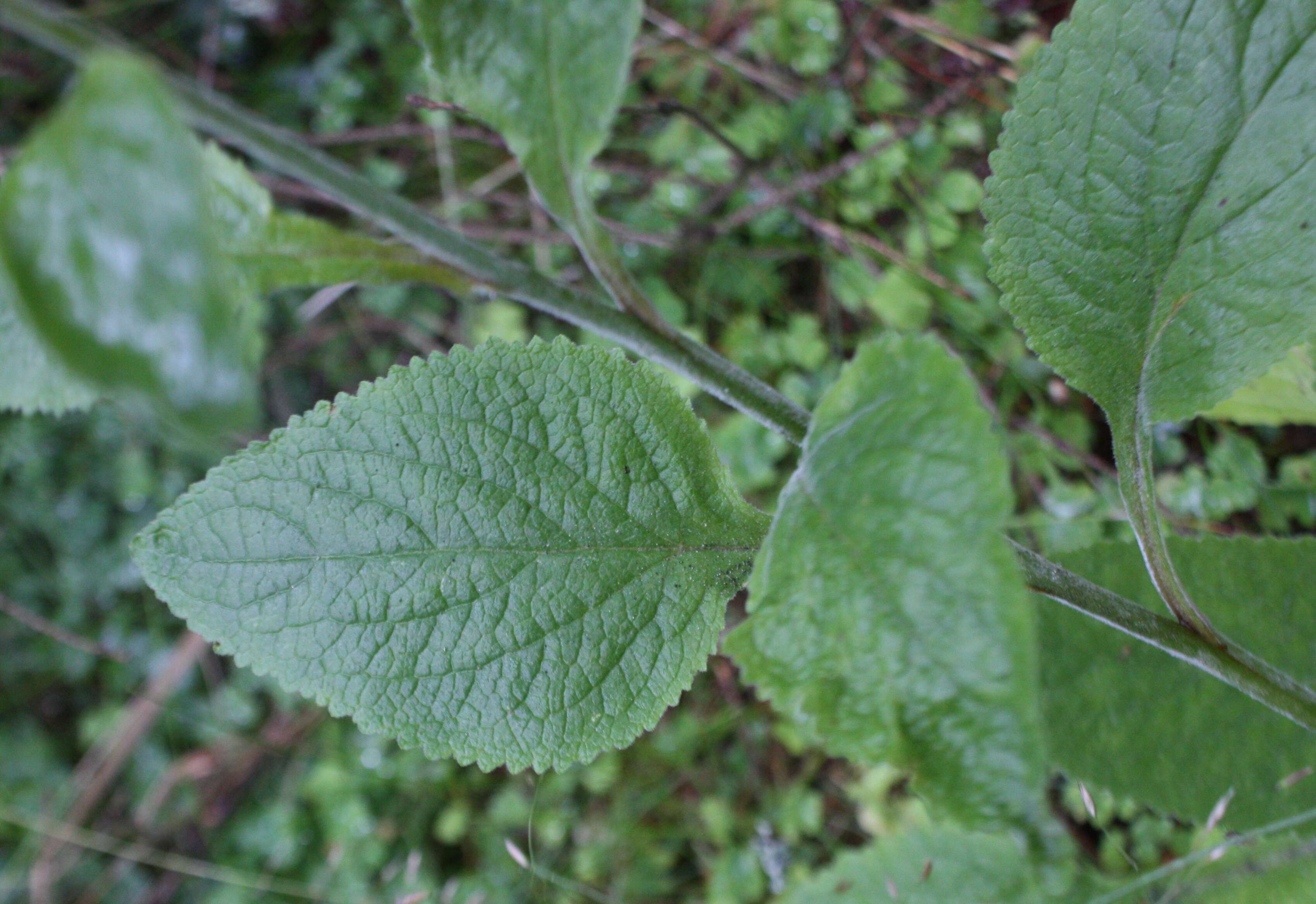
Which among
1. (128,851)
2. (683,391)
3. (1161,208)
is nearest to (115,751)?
(128,851)

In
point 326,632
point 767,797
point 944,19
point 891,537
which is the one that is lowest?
point 767,797

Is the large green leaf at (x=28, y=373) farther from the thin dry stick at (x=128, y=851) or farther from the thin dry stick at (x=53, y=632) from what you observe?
the thin dry stick at (x=128, y=851)

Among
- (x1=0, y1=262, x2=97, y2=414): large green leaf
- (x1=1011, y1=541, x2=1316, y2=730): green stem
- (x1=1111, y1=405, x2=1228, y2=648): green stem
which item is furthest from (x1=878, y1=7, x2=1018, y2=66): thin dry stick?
(x1=0, y1=262, x2=97, y2=414): large green leaf

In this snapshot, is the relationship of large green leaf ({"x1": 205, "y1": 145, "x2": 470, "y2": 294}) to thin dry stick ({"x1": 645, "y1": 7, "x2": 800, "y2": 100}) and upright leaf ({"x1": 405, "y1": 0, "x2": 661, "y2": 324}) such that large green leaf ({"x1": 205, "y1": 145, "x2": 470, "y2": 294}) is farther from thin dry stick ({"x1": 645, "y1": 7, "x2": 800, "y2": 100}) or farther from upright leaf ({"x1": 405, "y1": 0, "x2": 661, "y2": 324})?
thin dry stick ({"x1": 645, "y1": 7, "x2": 800, "y2": 100})

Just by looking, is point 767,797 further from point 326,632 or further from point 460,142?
point 460,142

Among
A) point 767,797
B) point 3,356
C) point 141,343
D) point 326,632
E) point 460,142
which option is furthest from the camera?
point 460,142

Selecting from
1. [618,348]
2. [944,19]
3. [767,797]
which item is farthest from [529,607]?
[944,19]

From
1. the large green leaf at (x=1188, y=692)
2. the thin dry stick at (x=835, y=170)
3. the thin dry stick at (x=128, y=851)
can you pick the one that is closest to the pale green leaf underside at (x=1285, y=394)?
the large green leaf at (x=1188, y=692)
